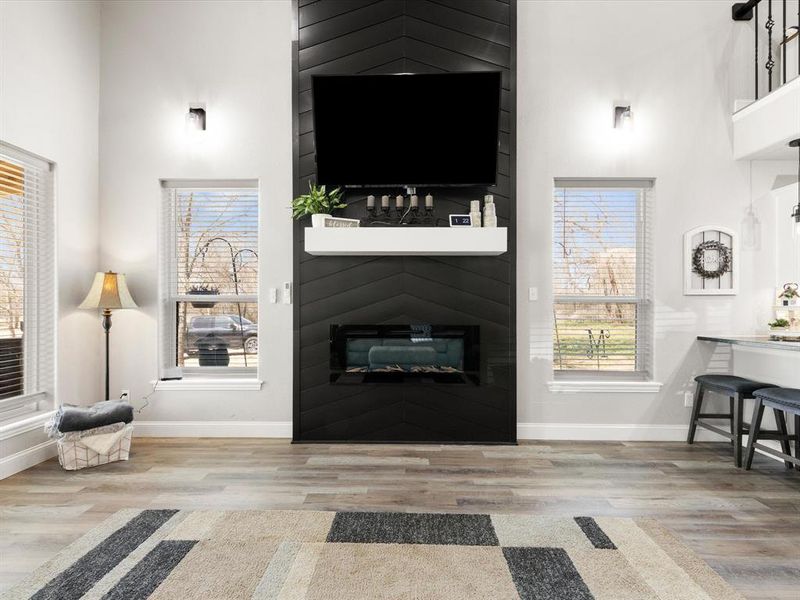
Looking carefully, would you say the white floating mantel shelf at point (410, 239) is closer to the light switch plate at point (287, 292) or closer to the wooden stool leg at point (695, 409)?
the light switch plate at point (287, 292)

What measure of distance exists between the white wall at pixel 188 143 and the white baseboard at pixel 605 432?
6.44 ft

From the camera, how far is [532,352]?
4.04 meters

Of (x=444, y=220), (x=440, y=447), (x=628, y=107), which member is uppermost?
(x=628, y=107)

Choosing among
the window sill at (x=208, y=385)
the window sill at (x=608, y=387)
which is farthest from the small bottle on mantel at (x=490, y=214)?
Result: the window sill at (x=208, y=385)

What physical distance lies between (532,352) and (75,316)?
3518mm

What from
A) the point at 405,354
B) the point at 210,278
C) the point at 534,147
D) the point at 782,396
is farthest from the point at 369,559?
the point at 534,147

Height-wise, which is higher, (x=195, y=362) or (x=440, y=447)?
(x=195, y=362)

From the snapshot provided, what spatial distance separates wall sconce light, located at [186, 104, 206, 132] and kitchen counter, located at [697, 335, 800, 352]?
4270 millimetres

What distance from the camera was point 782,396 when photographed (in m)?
3.07

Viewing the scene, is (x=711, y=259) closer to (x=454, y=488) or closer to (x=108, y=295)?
(x=454, y=488)

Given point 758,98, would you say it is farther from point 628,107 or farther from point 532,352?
point 532,352

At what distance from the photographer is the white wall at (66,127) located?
10.8 ft

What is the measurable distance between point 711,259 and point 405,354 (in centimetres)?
252

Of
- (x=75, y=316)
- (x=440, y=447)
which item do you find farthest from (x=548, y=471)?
(x=75, y=316)
